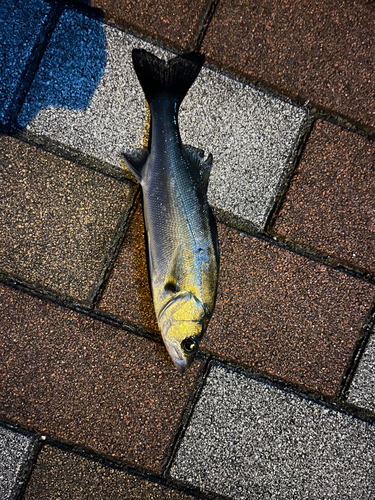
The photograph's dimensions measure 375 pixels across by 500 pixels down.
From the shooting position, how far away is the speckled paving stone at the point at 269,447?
108 inches

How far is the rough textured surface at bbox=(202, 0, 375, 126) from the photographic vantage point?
2.70 m

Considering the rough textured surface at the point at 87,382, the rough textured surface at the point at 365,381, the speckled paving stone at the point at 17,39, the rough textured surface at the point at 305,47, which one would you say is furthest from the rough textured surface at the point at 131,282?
the rough textured surface at the point at 365,381

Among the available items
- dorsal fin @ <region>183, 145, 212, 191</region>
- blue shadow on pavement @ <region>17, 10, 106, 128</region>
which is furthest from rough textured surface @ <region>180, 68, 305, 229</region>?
blue shadow on pavement @ <region>17, 10, 106, 128</region>

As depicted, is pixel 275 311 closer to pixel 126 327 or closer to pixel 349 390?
pixel 349 390

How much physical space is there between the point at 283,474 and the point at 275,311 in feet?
3.98

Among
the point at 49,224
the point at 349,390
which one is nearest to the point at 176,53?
the point at 49,224

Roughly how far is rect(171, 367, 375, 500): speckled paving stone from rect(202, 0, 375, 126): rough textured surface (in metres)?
2.18

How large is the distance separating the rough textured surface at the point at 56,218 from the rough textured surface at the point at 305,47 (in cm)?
128

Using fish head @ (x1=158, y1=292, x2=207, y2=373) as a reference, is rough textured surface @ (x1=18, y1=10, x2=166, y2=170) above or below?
above

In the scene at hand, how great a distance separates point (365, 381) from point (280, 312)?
0.84m

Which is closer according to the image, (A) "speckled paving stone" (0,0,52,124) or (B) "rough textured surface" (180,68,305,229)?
(A) "speckled paving stone" (0,0,52,124)

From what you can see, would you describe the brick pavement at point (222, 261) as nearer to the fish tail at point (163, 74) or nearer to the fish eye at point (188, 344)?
the fish tail at point (163, 74)

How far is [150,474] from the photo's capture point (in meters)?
2.72

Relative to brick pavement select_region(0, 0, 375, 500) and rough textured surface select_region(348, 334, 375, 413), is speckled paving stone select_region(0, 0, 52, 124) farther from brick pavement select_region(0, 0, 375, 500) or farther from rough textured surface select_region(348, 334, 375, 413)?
rough textured surface select_region(348, 334, 375, 413)
